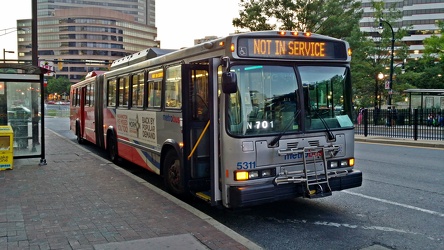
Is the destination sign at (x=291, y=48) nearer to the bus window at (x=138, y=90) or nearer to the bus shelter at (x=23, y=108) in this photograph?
the bus window at (x=138, y=90)

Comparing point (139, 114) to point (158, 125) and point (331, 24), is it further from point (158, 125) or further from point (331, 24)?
point (331, 24)

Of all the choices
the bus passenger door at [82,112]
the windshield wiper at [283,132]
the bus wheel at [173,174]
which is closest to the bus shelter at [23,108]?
the bus passenger door at [82,112]

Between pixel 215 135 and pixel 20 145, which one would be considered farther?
pixel 20 145

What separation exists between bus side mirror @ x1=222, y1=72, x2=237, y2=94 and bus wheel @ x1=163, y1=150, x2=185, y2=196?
2169 mm

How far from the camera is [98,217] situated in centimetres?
623

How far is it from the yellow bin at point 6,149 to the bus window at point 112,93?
9.11ft

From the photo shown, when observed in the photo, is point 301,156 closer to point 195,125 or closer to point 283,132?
point 283,132

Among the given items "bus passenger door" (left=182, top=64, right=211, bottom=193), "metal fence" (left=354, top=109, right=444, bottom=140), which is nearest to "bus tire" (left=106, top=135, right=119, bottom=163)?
"bus passenger door" (left=182, top=64, right=211, bottom=193)

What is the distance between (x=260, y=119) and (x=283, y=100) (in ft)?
1.65

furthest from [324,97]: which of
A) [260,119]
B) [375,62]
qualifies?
[375,62]

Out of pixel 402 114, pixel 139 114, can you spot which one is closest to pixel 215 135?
pixel 139 114

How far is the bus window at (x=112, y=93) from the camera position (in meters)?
11.8

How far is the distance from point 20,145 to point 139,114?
4432 millimetres

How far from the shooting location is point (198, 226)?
19.2 feet
